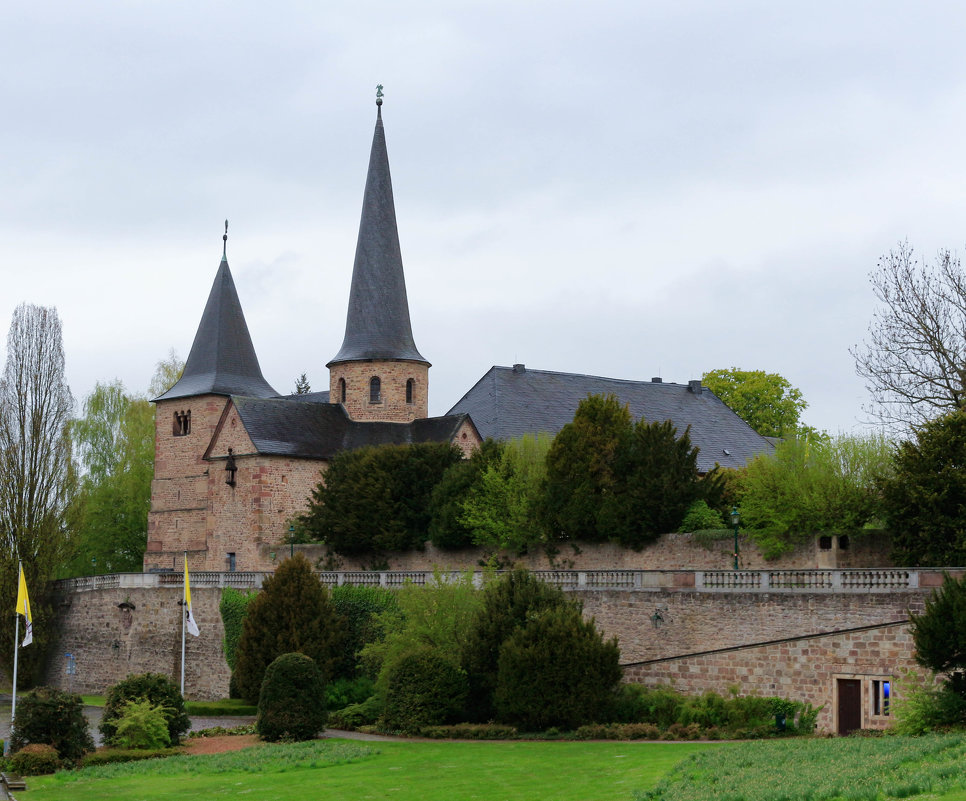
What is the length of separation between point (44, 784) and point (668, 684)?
14.4m

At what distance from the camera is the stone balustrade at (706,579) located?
99.6ft

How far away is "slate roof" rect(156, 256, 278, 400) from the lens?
64.8 meters

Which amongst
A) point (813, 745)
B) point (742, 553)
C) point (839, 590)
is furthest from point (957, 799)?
point (742, 553)

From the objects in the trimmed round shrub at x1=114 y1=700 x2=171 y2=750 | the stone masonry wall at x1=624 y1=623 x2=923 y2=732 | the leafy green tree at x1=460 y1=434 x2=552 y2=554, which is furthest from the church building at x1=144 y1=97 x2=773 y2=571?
the stone masonry wall at x1=624 y1=623 x2=923 y2=732

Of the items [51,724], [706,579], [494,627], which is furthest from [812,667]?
[51,724]

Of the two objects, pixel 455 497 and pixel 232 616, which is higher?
pixel 455 497

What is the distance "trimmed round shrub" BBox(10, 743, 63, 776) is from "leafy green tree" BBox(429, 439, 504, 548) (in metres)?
20.4

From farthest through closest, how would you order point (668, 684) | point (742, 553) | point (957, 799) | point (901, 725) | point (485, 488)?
1. point (485, 488)
2. point (742, 553)
3. point (668, 684)
4. point (901, 725)
5. point (957, 799)

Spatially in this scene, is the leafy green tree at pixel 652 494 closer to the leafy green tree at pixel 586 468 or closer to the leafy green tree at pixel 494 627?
the leafy green tree at pixel 586 468

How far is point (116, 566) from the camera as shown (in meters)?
69.6

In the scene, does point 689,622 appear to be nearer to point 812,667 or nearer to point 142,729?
point 812,667

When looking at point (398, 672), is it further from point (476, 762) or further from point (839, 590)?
point (839, 590)

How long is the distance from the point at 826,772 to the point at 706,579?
14181 mm

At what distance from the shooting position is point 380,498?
50312 mm
